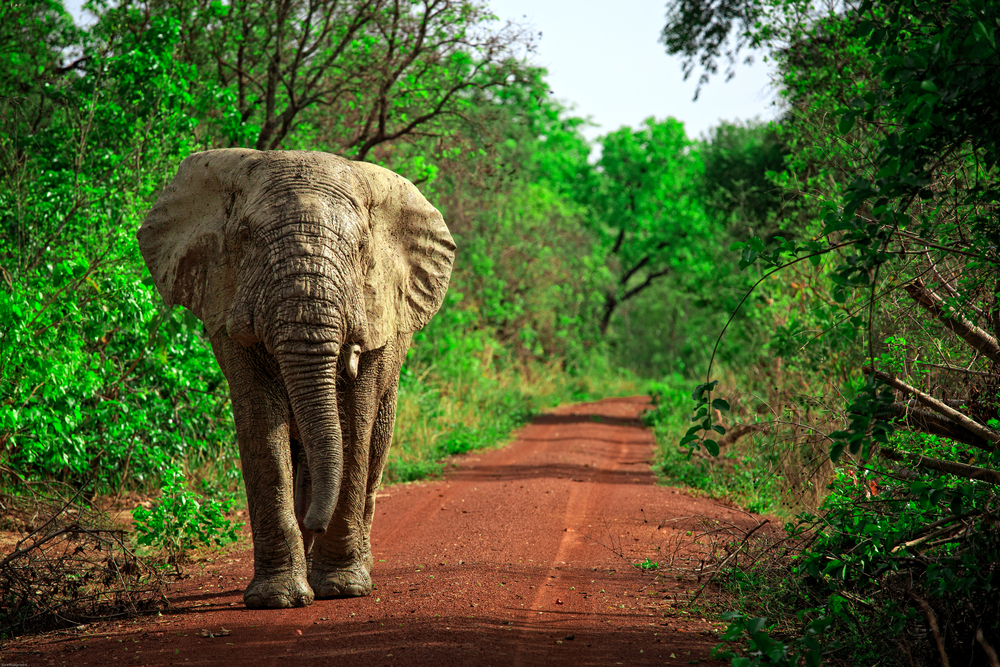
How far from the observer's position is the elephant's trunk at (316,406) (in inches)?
186

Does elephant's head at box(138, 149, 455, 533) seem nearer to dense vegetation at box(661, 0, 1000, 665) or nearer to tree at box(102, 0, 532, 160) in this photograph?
dense vegetation at box(661, 0, 1000, 665)

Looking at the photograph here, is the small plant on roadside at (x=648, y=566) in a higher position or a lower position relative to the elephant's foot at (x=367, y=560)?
lower

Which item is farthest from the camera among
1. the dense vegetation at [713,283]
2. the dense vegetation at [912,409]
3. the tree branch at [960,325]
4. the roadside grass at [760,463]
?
the roadside grass at [760,463]

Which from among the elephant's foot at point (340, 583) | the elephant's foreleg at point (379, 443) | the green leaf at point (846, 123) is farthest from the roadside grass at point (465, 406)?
the green leaf at point (846, 123)

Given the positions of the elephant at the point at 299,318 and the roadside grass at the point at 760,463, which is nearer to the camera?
the elephant at the point at 299,318

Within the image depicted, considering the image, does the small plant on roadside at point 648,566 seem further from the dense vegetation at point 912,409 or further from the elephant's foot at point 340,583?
the elephant's foot at point 340,583

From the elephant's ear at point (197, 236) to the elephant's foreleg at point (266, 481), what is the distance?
0.38m

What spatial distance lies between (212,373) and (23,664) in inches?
204

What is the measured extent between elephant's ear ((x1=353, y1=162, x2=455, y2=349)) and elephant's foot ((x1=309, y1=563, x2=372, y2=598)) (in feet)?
4.72

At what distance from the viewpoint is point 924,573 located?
412 cm

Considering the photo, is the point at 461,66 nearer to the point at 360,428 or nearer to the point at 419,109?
the point at 419,109

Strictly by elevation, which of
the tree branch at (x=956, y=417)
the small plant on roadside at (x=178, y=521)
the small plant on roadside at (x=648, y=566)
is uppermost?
the tree branch at (x=956, y=417)

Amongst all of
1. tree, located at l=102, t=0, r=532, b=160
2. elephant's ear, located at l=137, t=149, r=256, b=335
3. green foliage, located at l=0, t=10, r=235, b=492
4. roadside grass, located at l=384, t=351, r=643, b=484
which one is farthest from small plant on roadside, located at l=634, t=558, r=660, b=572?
tree, located at l=102, t=0, r=532, b=160

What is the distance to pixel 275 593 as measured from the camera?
5035 mm
